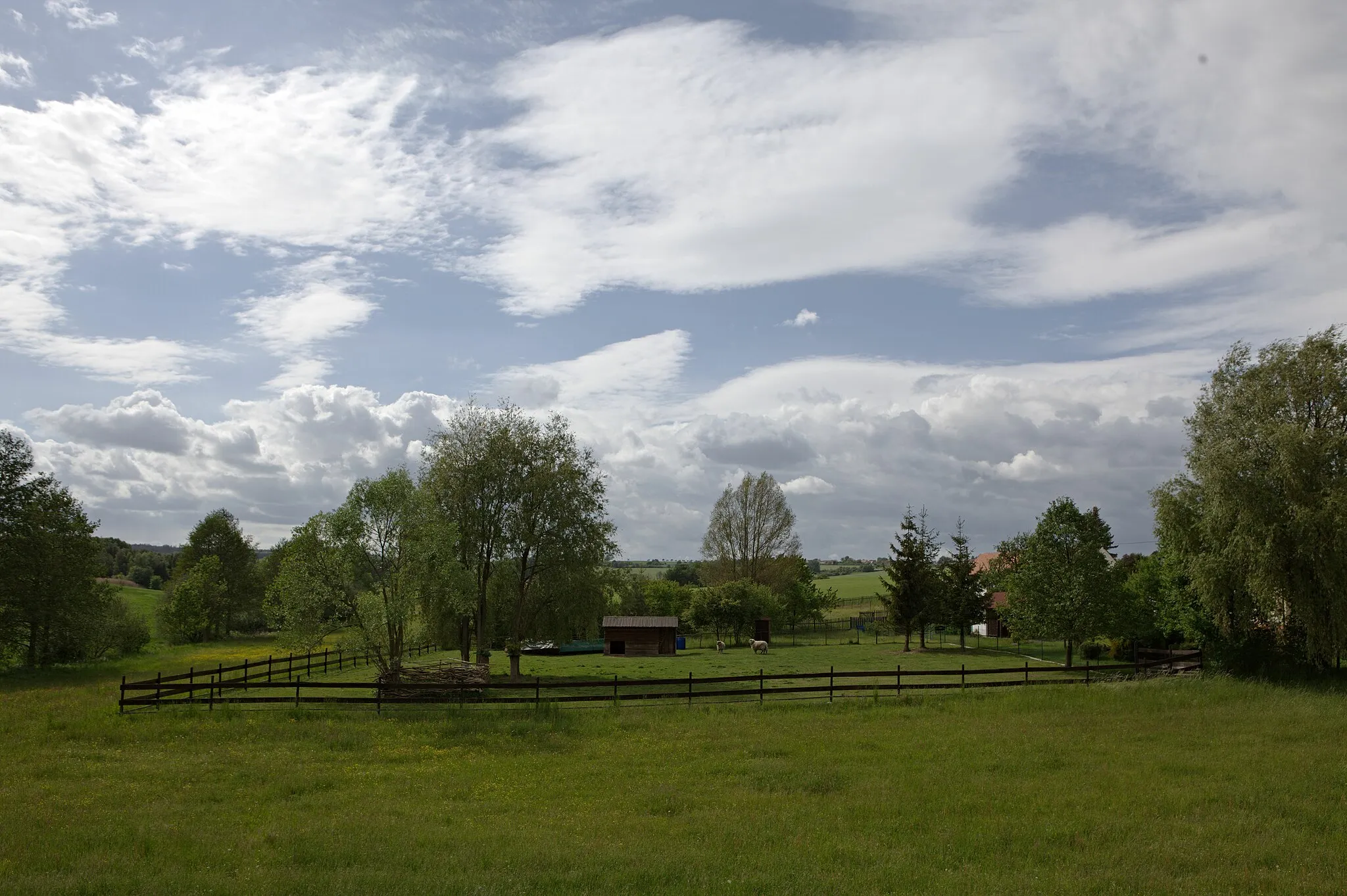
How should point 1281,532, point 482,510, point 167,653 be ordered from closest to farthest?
1. point 1281,532
2. point 482,510
3. point 167,653

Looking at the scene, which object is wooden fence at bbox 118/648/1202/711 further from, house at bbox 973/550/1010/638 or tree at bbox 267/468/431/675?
house at bbox 973/550/1010/638

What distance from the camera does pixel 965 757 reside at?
19.8 metres

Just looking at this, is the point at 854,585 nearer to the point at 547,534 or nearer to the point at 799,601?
the point at 799,601

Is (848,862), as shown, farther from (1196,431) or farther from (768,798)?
(1196,431)

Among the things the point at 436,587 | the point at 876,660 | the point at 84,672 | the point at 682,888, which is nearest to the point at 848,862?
the point at 682,888

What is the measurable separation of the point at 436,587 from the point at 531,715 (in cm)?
1143

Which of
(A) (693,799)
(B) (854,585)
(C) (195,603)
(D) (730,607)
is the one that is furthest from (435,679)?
(B) (854,585)

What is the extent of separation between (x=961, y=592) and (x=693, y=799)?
41092 millimetres

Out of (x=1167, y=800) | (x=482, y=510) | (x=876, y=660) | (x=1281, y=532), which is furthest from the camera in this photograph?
(x=876, y=660)

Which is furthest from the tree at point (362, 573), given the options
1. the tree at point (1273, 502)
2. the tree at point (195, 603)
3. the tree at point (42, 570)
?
the tree at point (195, 603)

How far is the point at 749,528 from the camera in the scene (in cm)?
8106

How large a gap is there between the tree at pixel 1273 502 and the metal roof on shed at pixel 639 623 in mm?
31603

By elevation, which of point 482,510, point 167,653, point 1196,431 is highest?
point 1196,431

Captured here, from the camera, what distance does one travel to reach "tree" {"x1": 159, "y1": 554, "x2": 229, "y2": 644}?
7456 cm
